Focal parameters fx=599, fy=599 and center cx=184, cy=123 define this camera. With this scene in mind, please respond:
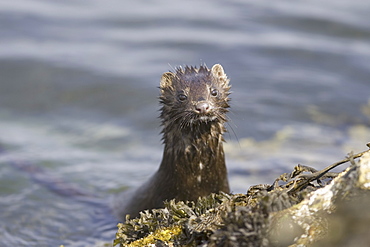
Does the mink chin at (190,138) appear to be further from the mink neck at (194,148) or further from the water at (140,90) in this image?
the water at (140,90)

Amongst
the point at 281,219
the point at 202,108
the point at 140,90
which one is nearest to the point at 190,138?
the point at 202,108

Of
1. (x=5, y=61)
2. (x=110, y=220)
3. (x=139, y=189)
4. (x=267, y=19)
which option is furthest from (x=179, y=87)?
(x=267, y=19)

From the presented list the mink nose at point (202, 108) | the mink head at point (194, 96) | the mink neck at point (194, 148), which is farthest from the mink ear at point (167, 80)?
the mink nose at point (202, 108)

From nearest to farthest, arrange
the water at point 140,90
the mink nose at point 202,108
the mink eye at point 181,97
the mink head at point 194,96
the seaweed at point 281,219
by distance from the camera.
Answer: the seaweed at point 281,219
the mink nose at point 202,108
the mink head at point 194,96
the mink eye at point 181,97
the water at point 140,90

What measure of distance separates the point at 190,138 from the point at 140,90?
3.82 meters

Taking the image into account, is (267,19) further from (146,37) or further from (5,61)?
(5,61)

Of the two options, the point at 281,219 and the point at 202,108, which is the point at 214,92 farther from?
the point at 281,219

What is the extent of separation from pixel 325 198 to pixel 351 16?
8.48 meters

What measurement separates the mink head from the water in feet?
5.00

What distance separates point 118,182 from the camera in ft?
24.0

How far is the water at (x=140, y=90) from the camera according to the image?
716cm

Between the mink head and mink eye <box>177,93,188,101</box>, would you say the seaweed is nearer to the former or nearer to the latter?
the mink head

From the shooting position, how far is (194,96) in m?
5.00

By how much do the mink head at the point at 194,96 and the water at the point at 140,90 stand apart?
152 centimetres
